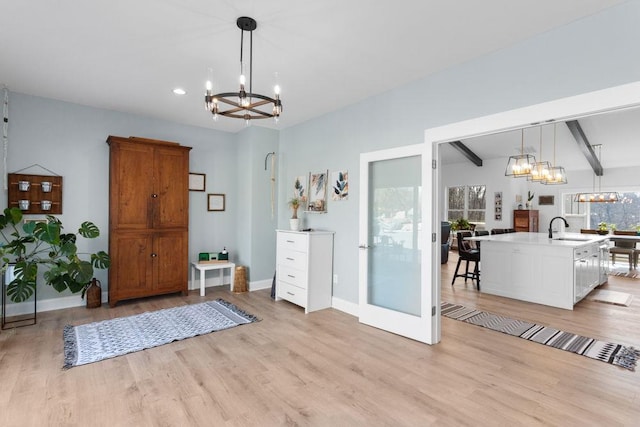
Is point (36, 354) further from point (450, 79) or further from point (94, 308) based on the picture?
point (450, 79)

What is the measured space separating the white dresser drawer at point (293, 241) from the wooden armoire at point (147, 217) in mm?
1446

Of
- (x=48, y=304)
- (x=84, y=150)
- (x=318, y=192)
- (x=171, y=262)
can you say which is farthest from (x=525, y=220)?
(x=48, y=304)

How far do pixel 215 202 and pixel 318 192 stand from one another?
1.96 meters

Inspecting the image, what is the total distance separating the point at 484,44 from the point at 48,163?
517 centimetres

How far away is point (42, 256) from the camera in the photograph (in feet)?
13.6

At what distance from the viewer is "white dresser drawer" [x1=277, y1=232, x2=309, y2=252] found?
427 cm

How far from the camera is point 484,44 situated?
2.72 meters

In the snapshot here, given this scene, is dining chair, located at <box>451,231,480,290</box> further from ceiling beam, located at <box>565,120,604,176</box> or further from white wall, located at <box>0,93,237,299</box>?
white wall, located at <box>0,93,237,299</box>

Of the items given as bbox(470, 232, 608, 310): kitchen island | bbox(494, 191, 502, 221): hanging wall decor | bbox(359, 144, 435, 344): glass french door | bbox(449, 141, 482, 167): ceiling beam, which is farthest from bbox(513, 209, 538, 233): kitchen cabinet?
bbox(359, 144, 435, 344): glass french door

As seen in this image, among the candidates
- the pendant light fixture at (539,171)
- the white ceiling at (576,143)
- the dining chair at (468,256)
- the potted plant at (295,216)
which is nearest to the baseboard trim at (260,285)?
the potted plant at (295,216)

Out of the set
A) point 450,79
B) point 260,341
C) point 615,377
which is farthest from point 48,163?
point 615,377

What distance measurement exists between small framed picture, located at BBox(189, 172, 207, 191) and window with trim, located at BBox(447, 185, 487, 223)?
340 inches

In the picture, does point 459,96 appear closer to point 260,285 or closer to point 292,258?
point 292,258

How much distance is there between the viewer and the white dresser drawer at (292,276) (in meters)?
4.28
